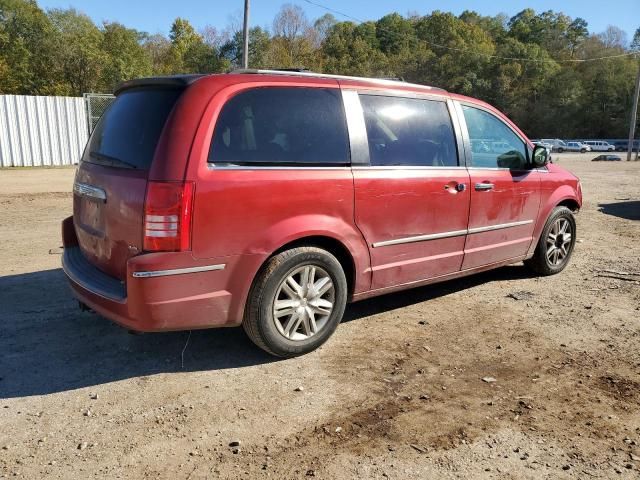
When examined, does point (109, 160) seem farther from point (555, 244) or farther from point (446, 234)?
point (555, 244)

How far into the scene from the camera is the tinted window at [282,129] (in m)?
3.46

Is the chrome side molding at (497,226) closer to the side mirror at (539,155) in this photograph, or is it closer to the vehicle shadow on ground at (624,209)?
the side mirror at (539,155)

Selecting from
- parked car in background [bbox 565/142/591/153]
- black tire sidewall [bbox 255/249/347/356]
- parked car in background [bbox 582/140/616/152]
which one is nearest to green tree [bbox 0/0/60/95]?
black tire sidewall [bbox 255/249/347/356]

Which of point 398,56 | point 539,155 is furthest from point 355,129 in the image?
point 398,56

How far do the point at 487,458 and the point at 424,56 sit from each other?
80.5 meters

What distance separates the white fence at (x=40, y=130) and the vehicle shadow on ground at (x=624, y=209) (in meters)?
16.0

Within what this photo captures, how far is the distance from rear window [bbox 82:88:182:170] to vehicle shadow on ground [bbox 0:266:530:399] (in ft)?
4.41

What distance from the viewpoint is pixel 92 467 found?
266cm

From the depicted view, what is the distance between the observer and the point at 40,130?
17797 mm

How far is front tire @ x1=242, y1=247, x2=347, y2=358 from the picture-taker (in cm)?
361

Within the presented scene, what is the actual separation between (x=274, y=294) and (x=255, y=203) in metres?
0.63

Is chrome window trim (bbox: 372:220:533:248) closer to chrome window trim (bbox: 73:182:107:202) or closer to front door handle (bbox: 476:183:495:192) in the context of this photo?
front door handle (bbox: 476:183:495:192)

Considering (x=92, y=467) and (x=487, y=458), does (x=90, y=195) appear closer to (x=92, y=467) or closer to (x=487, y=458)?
(x=92, y=467)

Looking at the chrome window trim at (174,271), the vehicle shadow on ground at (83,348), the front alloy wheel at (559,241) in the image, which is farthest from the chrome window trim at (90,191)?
the front alloy wheel at (559,241)
